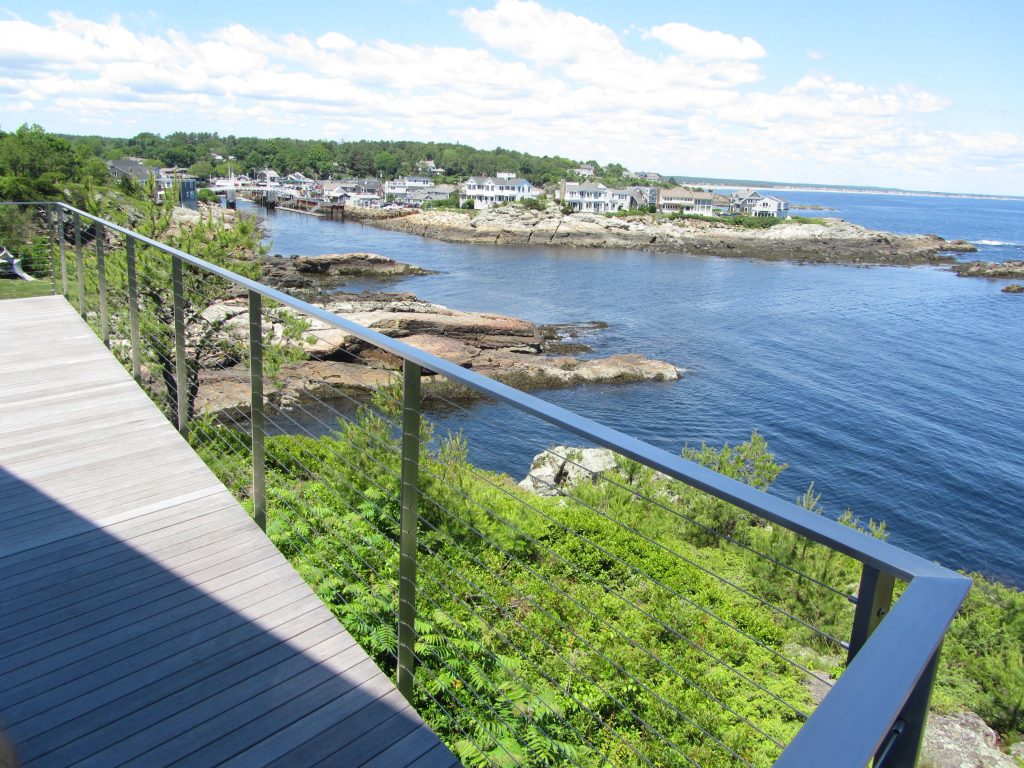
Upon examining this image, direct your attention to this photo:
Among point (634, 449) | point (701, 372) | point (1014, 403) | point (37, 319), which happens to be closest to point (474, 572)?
point (634, 449)

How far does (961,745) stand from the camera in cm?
512

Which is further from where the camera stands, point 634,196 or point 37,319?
point 634,196

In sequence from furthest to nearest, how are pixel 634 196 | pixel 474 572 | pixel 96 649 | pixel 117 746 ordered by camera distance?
pixel 634 196, pixel 474 572, pixel 96 649, pixel 117 746

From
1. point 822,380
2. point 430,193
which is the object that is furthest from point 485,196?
point 822,380

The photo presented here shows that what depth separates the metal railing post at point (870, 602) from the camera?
3.59 ft

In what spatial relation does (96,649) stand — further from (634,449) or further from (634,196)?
(634,196)

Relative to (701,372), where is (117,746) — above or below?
above

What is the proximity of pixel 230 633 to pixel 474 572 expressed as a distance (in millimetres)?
2909

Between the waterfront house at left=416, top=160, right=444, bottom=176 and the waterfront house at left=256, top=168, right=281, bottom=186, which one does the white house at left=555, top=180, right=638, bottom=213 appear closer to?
the waterfront house at left=416, top=160, right=444, bottom=176

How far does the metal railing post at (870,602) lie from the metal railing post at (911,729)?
0.14 meters

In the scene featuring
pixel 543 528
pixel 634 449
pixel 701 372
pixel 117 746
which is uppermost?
pixel 634 449

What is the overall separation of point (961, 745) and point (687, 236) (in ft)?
225

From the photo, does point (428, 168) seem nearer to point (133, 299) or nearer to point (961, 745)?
point (133, 299)

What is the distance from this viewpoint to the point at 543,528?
7254mm
